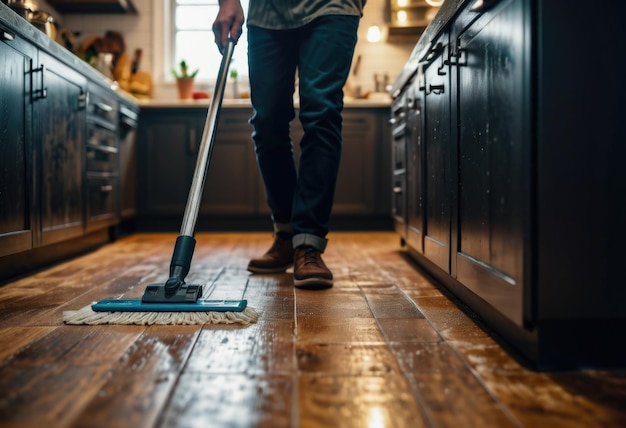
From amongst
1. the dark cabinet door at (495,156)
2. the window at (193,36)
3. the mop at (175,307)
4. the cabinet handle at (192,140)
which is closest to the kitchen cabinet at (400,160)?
the dark cabinet door at (495,156)

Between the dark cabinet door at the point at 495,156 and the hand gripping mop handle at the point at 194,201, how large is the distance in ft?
1.98

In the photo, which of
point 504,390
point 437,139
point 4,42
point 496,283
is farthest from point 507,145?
point 4,42

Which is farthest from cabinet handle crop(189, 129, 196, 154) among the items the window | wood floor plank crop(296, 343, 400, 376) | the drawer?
wood floor plank crop(296, 343, 400, 376)

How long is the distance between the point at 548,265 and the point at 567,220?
7 cm

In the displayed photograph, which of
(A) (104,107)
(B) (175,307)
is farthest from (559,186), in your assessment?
(A) (104,107)

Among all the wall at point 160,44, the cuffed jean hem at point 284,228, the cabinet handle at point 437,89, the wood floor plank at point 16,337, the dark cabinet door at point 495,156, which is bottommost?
the wood floor plank at point 16,337

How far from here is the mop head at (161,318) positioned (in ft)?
3.61

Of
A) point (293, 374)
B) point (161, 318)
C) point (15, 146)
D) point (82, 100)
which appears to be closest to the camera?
point (293, 374)

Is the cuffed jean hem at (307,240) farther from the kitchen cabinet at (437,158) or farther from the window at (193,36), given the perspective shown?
the window at (193,36)

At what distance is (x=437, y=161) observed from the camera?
156 centimetres

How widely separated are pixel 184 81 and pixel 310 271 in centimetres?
257

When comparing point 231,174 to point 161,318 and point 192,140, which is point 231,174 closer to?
point 192,140

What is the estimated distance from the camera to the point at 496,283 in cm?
98

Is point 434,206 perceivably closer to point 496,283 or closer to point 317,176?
point 317,176
